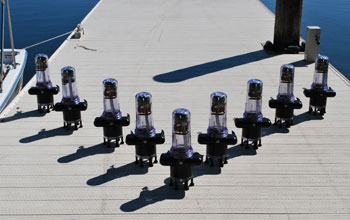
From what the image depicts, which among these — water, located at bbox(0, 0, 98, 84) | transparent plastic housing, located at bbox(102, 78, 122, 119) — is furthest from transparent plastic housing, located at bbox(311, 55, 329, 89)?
water, located at bbox(0, 0, 98, 84)

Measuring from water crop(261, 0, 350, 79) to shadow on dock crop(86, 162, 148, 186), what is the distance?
1904 centimetres

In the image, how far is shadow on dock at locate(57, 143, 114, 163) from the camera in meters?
6.37

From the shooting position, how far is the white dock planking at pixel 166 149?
5293 millimetres

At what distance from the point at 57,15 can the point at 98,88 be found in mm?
27174

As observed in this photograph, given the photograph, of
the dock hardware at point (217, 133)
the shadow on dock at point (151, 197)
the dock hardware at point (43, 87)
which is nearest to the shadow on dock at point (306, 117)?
the dock hardware at point (217, 133)

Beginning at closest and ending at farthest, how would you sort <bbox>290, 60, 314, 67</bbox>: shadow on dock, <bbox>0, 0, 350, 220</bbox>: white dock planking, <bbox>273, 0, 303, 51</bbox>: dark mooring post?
<bbox>0, 0, 350, 220</bbox>: white dock planking
<bbox>290, 60, 314, 67</bbox>: shadow on dock
<bbox>273, 0, 303, 51</bbox>: dark mooring post

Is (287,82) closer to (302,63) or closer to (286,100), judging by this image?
(286,100)

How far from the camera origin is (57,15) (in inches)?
1366

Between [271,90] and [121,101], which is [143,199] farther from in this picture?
[271,90]

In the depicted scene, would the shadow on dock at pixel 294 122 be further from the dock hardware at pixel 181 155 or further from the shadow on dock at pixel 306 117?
the dock hardware at pixel 181 155

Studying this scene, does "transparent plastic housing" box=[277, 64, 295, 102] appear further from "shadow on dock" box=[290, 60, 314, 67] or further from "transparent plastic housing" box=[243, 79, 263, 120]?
"shadow on dock" box=[290, 60, 314, 67]

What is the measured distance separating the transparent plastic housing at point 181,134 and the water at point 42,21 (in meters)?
17.2

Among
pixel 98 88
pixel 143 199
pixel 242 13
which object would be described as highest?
pixel 242 13

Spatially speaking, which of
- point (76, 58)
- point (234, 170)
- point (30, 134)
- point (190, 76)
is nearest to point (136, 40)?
point (76, 58)
